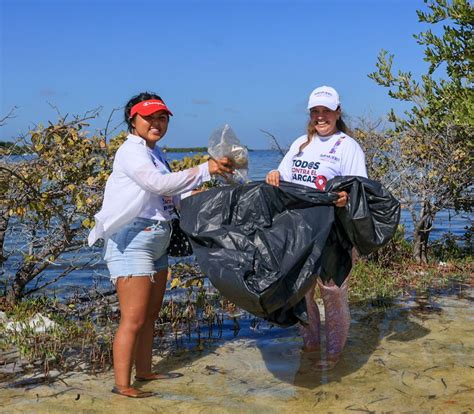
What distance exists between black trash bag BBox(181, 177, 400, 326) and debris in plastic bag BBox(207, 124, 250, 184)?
0.58 ft

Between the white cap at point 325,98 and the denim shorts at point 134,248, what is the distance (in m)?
1.38

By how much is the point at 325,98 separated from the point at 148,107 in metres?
1.26

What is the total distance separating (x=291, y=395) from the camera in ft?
14.4

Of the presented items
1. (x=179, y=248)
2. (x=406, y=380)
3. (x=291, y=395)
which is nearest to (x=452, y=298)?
(x=406, y=380)

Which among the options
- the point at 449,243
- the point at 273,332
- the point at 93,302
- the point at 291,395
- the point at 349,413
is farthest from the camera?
the point at 449,243

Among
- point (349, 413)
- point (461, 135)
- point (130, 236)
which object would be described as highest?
point (461, 135)

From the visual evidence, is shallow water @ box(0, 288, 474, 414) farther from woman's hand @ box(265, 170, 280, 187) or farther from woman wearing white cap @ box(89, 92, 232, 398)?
woman's hand @ box(265, 170, 280, 187)

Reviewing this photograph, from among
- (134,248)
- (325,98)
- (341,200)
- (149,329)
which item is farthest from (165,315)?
(325,98)

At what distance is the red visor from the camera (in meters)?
4.18

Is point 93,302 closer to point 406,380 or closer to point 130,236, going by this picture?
point 130,236

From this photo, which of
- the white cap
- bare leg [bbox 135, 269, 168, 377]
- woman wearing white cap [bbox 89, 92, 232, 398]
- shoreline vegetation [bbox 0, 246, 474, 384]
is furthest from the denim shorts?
the white cap

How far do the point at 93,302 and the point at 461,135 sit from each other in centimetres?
482

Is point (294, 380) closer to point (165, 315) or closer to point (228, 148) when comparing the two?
point (228, 148)

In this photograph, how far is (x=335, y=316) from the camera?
4.87 meters
